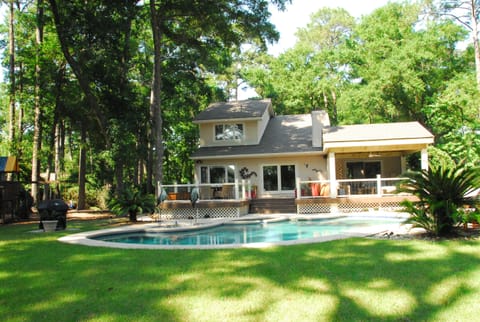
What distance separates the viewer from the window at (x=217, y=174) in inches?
870

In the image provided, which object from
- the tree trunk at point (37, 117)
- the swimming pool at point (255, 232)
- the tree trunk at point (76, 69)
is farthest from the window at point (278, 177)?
the tree trunk at point (37, 117)

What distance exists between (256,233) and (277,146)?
9.75 meters

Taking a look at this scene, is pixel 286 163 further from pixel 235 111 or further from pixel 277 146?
pixel 235 111

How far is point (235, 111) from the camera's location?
23969 mm

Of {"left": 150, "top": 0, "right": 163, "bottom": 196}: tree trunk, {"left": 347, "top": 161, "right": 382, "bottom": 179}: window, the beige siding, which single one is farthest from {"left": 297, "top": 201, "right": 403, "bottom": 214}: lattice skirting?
{"left": 150, "top": 0, "right": 163, "bottom": 196}: tree trunk

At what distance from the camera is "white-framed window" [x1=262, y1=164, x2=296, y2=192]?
854 inches

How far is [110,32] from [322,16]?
27427 mm

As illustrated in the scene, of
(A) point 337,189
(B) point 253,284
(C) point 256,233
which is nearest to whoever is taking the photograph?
(B) point 253,284

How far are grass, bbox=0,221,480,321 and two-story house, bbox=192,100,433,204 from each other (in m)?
12.1

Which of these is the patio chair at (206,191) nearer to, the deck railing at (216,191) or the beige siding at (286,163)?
the deck railing at (216,191)

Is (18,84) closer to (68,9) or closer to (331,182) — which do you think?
(68,9)

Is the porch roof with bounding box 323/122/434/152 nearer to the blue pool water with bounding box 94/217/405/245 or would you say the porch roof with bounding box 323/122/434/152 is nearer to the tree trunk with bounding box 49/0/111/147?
the blue pool water with bounding box 94/217/405/245

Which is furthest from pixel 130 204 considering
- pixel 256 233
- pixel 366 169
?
pixel 366 169

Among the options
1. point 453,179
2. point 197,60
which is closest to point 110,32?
point 197,60
